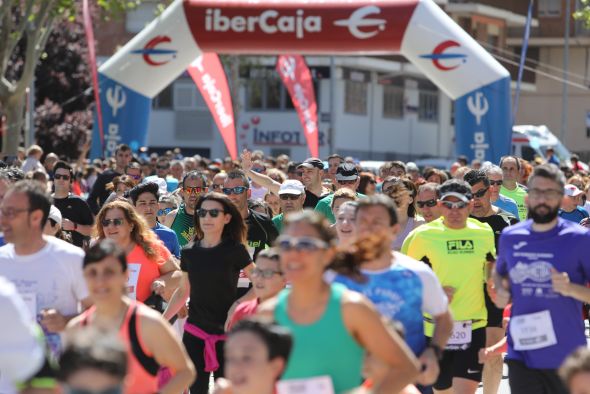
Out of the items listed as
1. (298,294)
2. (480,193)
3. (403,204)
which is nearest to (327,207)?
(403,204)

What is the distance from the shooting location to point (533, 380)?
24.8ft

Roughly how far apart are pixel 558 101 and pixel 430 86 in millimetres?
7906

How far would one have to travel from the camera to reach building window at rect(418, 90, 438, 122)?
60.0 meters

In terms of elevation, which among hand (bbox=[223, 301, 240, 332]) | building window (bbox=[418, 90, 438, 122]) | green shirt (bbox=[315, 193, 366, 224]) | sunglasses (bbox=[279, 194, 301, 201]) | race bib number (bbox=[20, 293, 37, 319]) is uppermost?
building window (bbox=[418, 90, 438, 122])

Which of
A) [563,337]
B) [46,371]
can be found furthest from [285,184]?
[46,371]

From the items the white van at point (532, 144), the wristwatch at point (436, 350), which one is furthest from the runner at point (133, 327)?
the white van at point (532, 144)

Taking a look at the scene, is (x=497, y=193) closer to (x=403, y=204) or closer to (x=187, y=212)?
(x=403, y=204)

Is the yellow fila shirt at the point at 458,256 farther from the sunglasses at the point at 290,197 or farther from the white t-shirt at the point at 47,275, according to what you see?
the white t-shirt at the point at 47,275

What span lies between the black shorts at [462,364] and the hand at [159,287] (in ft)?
6.27

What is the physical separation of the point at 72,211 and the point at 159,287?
3.74 meters

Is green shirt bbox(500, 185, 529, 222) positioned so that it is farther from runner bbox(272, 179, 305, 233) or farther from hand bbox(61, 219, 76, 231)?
hand bbox(61, 219, 76, 231)

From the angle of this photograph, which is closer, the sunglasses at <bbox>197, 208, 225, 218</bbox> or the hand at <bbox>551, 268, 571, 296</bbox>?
the hand at <bbox>551, 268, 571, 296</bbox>

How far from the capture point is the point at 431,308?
6.67m

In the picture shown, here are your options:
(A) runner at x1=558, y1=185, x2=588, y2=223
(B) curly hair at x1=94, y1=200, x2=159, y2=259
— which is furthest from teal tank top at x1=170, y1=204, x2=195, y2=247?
(A) runner at x1=558, y1=185, x2=588, y2=223
